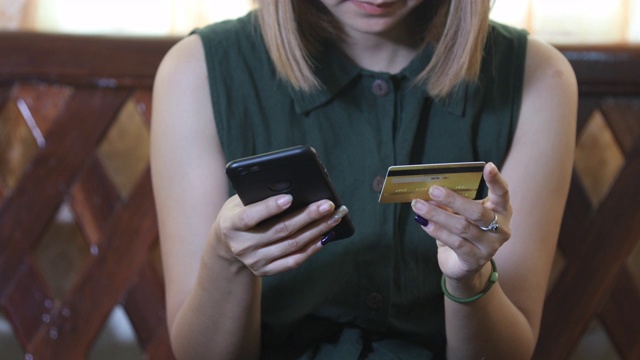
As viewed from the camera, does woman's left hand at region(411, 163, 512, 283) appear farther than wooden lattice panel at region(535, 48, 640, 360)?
No

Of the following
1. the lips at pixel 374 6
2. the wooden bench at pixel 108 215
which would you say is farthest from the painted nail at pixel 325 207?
the wooden bench at pixel 108 215

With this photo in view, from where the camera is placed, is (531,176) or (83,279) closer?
(531,176)

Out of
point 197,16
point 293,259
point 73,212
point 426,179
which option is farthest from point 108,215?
point 426,179

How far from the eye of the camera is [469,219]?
84 cm

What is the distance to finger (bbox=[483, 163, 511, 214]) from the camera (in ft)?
2.64

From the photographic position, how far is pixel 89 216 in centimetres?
141

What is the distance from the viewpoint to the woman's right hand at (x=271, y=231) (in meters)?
0.83

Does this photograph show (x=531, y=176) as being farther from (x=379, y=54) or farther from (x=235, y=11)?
(x=235, y=11)

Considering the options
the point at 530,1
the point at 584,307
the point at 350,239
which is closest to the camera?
the point at 350,239

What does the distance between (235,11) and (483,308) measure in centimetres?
73

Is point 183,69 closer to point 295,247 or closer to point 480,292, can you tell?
point 295,247

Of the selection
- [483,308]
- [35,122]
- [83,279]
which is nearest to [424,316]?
[483,308]

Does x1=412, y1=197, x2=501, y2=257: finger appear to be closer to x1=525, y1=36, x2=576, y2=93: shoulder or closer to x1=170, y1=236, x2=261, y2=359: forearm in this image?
x1=170, y1=236, x2=261, y2=359: forearm

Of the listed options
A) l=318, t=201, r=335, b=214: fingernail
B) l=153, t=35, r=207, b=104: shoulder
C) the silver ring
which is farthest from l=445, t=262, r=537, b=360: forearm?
l=153, t=35, r=207, b=104: shoulder
